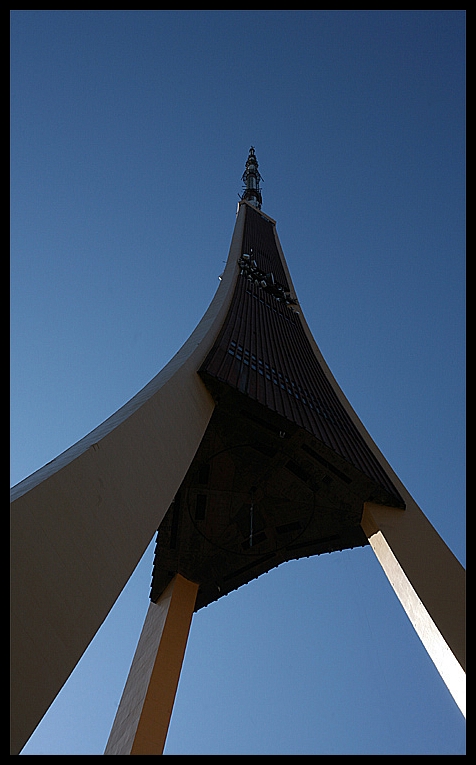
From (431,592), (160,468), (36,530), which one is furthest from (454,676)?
(36,530)

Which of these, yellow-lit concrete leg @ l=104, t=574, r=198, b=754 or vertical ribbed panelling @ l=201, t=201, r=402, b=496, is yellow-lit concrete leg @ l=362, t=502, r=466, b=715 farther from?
yellow-lit concrete leg @ l=104, t=574, r=198, b=754

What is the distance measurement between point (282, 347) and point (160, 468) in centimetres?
959

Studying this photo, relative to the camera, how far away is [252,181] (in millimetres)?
42469

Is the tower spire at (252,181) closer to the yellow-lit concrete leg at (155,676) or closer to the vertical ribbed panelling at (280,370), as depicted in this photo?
the vertical ribbed panelling at (280,370)

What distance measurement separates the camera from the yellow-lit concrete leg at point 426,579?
899cm

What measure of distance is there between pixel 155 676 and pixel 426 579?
19.1ft

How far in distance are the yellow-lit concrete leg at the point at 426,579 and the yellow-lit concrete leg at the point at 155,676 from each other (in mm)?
4877

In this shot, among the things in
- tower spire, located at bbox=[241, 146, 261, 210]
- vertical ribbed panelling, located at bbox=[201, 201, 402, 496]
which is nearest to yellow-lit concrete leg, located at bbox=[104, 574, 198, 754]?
vertical ribbed panelling, located at bbox=[201, 201, 402, 496]

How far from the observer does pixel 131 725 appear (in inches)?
435

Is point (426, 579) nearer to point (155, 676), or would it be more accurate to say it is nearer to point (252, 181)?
point (155, 676)

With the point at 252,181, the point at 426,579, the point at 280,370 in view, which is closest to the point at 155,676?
the point at 426,579

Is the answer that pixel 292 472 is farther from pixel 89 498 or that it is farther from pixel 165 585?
pixel 89 498

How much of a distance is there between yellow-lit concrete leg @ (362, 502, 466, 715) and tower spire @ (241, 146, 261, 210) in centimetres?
2958

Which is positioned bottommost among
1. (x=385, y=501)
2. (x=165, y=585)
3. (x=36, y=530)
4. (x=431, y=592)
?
(x=165, y=585)
